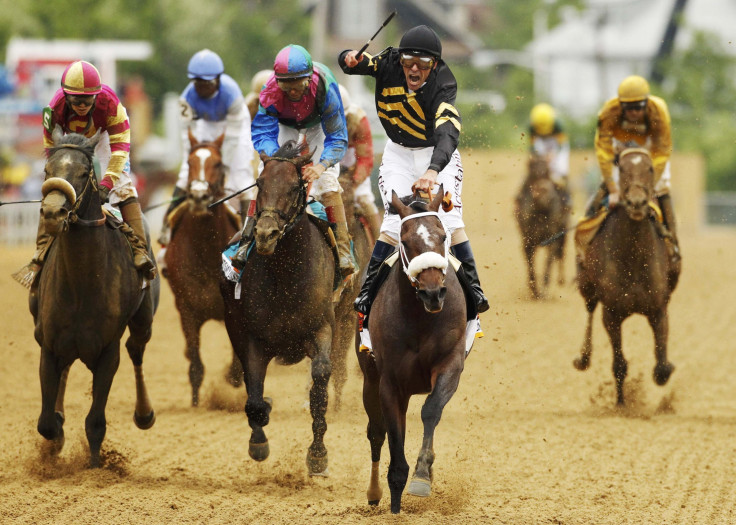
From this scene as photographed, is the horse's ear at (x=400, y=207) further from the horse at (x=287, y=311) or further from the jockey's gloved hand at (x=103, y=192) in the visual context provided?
the jockey's gloved hand at (x=103, y=192)

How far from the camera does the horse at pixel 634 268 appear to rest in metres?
10.4

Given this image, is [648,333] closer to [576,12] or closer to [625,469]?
[625,469]

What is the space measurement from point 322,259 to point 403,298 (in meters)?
1.53

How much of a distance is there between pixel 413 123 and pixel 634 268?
11.4 ft

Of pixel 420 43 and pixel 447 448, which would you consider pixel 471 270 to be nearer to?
pixel 420 43

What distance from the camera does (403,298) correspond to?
6.89 metres

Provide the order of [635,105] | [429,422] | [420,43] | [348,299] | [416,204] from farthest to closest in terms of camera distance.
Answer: [635,105] → [348,299] → [420,43] → [416,204] → [429,422]

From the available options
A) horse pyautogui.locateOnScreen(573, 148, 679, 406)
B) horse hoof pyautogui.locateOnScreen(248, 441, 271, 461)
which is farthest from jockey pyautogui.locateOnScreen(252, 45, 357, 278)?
horse pyautogui.locateOnScreen(573, 148, 679, 406)

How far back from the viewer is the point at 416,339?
6.89 metres

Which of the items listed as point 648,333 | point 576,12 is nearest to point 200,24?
point 576,12

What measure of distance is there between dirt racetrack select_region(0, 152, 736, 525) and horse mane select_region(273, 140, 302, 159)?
1.39 meters

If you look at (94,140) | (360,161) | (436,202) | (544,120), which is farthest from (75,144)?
(544,120)

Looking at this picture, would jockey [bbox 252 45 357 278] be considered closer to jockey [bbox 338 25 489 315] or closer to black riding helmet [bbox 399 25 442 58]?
jockey [bbox 338 25 489 315]

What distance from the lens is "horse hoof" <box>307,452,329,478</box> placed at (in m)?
7.98
